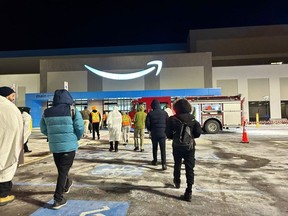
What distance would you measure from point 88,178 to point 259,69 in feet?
112

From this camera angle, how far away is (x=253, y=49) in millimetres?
39125

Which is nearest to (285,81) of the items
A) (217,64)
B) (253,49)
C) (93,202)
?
(253,49)

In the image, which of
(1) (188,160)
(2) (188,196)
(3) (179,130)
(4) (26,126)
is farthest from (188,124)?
(4) (26,126)

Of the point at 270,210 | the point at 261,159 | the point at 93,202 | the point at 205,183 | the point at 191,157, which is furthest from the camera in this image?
the point at 261,159

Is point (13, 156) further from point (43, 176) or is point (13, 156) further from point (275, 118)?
point (275, 118)

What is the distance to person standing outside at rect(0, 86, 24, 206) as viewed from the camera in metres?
4.34

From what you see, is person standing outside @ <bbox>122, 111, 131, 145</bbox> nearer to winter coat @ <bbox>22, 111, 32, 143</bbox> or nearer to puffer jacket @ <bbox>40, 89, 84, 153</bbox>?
winter coat @ <bbox>22, 111, 32, 143</bbox>

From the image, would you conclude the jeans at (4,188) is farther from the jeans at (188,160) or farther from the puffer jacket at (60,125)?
the jeans at (188,160)

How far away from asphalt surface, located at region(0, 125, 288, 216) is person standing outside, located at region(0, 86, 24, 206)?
0.34 meters

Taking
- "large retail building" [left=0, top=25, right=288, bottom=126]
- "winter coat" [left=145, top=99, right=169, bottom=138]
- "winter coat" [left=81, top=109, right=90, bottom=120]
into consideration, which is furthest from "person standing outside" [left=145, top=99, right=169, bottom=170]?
"large retail building" [left=0, top=25, right=288, bottom=126]

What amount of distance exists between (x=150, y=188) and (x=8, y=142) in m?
2.75

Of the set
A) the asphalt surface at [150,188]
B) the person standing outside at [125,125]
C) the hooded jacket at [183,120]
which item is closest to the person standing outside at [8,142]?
the asphalt surface at [150,188]

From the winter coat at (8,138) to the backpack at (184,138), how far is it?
276cm

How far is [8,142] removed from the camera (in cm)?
436
